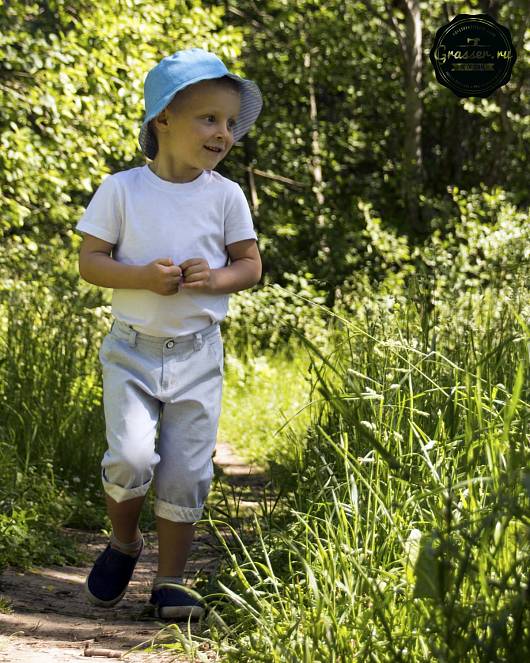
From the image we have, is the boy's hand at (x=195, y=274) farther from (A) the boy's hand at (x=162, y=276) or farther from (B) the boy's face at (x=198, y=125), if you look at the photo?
(B) the boy's face at (x=198, y=125)

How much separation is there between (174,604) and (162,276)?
0.96 meters

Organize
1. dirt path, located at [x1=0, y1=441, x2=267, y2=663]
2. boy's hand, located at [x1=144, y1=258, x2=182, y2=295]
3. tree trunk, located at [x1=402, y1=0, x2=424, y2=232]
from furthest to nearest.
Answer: tree trunk, located at [x1=402, y1=0, x2=424, y2=232]
boy's hand, located at [x1=144, y1=258, x2=182, y2=295]
dirt path, located at [x1=0, y1=441, x2=267, y2=663]

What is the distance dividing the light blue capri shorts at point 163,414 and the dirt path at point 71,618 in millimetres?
258

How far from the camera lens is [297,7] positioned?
12750mm

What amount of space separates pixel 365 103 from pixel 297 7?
1.40 meters

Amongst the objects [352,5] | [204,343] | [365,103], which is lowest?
[204,343]

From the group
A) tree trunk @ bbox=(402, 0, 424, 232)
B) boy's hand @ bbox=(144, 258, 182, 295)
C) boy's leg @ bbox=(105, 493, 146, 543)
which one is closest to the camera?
boy's hand @ bbox=(144, 258, 182, 295)

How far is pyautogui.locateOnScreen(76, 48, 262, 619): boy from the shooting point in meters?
3.20

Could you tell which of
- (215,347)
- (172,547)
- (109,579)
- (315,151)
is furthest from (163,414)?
(315,151)

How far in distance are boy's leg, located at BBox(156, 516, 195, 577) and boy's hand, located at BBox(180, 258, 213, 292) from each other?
2.40 ft

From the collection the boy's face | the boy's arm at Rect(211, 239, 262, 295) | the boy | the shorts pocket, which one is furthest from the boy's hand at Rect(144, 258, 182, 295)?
the boy's face

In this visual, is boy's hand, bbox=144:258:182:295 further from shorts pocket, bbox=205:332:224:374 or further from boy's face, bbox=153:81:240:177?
boy's face, bbox=153:81:240:177

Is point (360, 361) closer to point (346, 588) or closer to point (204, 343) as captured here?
point (204, 343)

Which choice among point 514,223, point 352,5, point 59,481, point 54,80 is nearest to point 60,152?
point 54,80
